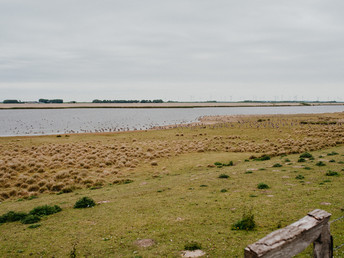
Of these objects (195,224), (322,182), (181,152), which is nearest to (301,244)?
(195,224)

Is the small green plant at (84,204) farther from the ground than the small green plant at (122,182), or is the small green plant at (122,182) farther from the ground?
the small green plant at (84,204)

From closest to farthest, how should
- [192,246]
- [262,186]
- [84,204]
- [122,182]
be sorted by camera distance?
[192,246], [84,204], [262,186], [122,182]

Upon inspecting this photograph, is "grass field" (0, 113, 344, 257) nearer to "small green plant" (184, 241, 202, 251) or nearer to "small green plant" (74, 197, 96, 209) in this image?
"small green plant" (184, 241, 202, 251)

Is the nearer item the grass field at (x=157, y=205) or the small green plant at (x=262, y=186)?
the grass field at (x=157, y=205)

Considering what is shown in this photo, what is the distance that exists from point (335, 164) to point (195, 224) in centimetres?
1635

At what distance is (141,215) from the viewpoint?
12.5m

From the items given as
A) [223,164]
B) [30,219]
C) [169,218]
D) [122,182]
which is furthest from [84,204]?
[223,164]

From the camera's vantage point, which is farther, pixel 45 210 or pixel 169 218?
pixel 45 210

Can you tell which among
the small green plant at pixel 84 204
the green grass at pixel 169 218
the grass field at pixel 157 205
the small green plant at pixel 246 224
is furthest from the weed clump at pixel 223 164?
the small green plant at pixel 246 224

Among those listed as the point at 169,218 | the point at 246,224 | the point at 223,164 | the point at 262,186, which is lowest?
the point at 223,164

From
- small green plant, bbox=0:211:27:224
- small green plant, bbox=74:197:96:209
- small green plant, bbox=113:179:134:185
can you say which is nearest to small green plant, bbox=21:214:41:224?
small green plant, bbox=0:211:27:224

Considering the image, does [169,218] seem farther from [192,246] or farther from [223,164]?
[223,164]

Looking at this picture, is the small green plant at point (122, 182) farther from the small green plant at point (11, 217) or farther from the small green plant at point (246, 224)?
the small green plant at point (246, 224)

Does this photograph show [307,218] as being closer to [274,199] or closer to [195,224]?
[195,224]
